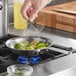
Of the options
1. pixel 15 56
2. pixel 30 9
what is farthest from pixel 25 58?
pixel 30 9

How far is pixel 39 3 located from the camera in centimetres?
124

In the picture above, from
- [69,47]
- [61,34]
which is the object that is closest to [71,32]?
[61,34]

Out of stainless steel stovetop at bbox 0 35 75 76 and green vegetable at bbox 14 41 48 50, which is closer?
stainless steel stovetop at bbox 0 35 75 76

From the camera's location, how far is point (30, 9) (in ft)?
3.98

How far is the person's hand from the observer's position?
3.93 ft

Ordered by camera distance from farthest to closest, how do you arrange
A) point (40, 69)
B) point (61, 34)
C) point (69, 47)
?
point (61, 34)
point (69, 47)
point (40, 69)

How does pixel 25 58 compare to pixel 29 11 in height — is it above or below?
below

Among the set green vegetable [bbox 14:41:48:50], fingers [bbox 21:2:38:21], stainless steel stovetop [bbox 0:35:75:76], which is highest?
fingers [bbox 21:2:38:21]

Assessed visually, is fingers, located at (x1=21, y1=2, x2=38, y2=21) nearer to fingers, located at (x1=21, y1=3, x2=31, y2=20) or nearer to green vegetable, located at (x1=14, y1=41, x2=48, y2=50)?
fingers, located at (x1=21, y1=3, x2=31, y2=20)

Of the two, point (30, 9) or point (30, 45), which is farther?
point (30, 45)

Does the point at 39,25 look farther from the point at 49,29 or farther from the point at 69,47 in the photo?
the point at 69,47

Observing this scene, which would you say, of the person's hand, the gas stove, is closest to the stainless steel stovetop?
the gas stove

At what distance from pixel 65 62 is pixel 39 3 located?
0.24m

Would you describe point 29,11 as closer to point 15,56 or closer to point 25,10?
point 25,10
